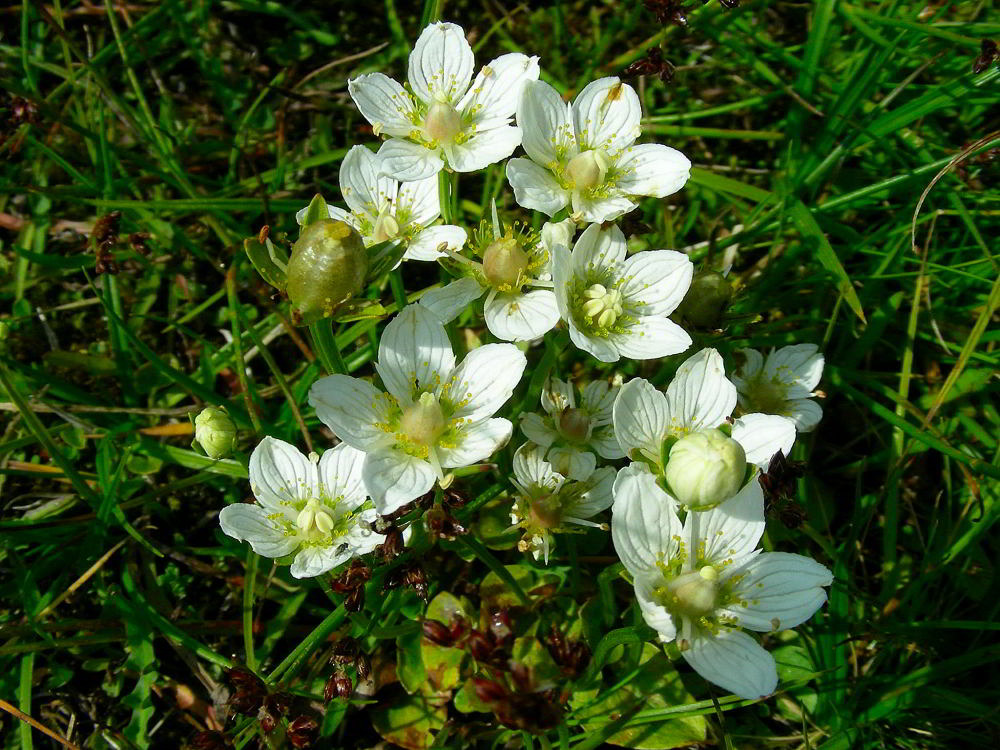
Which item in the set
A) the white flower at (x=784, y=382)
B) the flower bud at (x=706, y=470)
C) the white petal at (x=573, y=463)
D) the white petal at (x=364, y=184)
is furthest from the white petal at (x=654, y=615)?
the white petal at (x=364, y=184)

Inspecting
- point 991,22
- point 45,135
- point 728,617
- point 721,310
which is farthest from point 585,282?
point 45,135

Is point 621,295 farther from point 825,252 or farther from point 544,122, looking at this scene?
point 825,252

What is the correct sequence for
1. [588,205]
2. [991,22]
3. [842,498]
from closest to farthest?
[588,205] → [842,498] → [991,22]

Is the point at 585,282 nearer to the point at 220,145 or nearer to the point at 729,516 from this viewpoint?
the point at 729,516

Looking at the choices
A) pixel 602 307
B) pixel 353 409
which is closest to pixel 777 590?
pixel 602 307

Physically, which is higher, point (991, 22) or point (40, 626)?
point (991, 22)

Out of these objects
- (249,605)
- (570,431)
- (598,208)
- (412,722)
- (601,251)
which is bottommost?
(412,722)

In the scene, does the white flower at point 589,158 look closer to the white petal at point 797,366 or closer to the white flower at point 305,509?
the white petal at point 797,366
